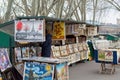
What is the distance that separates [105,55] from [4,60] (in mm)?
5640

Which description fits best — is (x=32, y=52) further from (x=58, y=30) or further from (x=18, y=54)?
(x=58, y=30)

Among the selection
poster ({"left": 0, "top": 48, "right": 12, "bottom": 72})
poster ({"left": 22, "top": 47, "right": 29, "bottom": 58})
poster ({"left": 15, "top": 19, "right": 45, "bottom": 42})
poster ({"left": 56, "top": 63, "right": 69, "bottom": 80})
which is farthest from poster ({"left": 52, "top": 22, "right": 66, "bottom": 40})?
poster ({"left": 56, "top": 63, "right": 69, "bottom": 80})

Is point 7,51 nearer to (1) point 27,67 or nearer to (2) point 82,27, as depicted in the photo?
(1) point 27,67

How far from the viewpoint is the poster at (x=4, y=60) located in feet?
27.6

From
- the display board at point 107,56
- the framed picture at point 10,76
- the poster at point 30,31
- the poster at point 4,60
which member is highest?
the poster at point 30,31

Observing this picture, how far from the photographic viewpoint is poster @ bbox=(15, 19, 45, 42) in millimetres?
9047

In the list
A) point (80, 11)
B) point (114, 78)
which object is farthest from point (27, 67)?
point (80, 11)

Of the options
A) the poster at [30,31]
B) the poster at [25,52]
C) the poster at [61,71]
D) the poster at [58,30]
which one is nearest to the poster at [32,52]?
the poster at [25,52]

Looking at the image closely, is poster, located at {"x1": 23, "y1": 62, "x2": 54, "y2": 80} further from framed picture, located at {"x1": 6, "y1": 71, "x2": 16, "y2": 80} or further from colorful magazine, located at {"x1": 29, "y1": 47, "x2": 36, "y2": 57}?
colorful magazine, located at {"x1": 29, "y1": 47, "x2": 36, "y2": 57}

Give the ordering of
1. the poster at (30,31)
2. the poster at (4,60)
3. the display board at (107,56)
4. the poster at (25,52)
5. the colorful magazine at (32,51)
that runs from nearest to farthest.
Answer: the poster at (4,60) < the poster at (30,31) < the poster at (25,52) < the colorful magazine at (32,51) < the display board at (107,56)

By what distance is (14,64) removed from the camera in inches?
365

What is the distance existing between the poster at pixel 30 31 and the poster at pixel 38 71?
123 centimetres

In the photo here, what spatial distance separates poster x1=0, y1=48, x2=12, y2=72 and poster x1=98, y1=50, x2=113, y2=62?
5.26 metres

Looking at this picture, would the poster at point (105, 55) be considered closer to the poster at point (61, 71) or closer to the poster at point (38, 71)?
the poster at point (61, 71)
